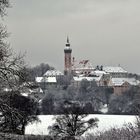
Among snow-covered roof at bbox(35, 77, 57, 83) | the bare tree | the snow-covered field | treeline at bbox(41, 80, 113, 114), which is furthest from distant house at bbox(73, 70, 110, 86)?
the bare tree

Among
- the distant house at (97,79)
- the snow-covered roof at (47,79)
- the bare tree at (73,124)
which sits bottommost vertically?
the bare tree at (73,124)

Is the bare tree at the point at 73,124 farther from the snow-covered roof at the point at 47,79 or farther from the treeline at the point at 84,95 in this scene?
the snow-covered roof at the point at 47,79

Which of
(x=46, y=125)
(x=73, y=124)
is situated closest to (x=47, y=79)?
(x=46, y=125)

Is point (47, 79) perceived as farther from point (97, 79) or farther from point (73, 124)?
point (73, 124)

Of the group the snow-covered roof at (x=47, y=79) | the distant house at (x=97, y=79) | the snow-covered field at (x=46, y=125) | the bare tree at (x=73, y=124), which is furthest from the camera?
the distant house at (x=97, y=79)

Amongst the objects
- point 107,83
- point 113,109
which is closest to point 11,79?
point 113,109

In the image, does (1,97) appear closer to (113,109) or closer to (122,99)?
(113,109)

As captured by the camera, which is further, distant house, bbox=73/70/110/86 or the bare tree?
distant house, bbox=73/70/110/86

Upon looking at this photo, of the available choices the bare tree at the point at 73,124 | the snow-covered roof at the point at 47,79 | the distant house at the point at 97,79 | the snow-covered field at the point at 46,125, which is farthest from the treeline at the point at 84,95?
the bare tree at the point at 73,124

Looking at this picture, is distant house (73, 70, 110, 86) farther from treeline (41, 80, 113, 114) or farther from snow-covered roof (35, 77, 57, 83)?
treeline (41, 80, 113, 114)

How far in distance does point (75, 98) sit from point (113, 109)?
1880cm

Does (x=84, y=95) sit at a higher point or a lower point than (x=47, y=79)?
lower

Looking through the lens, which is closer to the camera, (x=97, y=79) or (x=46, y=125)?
(x=46, y=125)

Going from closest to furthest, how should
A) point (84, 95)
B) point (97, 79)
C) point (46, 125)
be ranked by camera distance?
point (46, 125)
point (84, 95)
point (97, 79)
